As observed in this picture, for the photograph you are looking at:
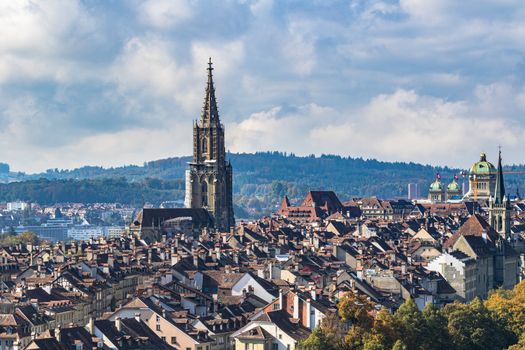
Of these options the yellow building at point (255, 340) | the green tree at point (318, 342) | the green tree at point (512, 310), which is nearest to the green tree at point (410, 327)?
the green tree at point (318, 342)

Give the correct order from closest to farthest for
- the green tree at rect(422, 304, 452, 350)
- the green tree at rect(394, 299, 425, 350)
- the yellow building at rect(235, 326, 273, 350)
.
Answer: the green tree at rect(394, 299, 425, 350) → the green tree at rect(422, 304, 452, 350) → the yellow building at rect(235, 326, 273, 350)

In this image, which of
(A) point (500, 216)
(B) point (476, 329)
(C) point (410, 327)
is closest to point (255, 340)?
(C) point (410, 327)

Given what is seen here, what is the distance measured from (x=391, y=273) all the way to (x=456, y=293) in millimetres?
14839

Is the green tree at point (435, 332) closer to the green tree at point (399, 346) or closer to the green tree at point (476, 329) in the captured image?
the green tree at point (476, 329)

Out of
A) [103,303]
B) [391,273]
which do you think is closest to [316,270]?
[391,273]

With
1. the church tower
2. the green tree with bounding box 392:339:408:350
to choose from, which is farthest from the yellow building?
the church tower

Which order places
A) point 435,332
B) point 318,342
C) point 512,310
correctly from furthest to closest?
point 512,310 < point 435,332 < point 318,342

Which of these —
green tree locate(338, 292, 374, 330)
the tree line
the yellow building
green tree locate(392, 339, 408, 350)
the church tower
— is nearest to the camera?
green tree locate(392, 339, 408, 350)

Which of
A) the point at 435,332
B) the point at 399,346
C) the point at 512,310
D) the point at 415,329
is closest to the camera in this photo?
the point at 399,346

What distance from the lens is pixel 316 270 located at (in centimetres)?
13712

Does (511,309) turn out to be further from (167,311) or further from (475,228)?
(475,228)

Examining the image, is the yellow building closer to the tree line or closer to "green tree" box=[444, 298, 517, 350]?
the tree line

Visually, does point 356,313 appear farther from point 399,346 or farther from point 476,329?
point 476,329

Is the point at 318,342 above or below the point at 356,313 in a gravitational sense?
below
